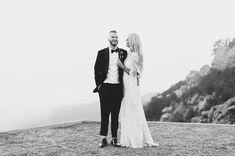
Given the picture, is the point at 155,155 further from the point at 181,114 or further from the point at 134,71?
the point at 181,114

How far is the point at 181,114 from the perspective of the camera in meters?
30.1

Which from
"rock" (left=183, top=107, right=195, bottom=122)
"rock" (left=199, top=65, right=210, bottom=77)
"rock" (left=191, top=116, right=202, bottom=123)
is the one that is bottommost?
"rock" (left=191, top=116, right=202, bottom=123)

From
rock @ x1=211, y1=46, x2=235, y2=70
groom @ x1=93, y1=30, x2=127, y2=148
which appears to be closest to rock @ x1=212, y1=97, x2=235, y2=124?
rock @ x1=211, y1=46, x2=235, y2=70

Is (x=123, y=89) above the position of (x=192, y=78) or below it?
below

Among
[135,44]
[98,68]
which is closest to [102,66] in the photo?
[98,68]

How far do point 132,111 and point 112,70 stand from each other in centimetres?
60

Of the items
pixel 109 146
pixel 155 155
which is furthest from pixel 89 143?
pixel 155 155

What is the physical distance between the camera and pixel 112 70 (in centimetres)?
558

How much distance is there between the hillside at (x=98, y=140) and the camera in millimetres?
5426

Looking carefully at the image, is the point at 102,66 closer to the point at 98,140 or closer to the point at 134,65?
the point at 134,65

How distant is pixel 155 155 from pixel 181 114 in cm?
2535

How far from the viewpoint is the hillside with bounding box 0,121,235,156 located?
214 inches

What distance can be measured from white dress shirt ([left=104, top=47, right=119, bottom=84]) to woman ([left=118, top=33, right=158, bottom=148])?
0.08 m

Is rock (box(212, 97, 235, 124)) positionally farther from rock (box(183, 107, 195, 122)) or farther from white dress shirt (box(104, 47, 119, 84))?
white dress shirt (box(104, 47, 119, 84))
